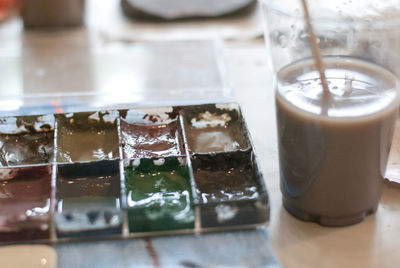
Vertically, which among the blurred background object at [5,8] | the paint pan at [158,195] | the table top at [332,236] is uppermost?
the blurred background object at [5,8]

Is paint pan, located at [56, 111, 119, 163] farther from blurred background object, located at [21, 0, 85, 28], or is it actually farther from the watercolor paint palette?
blurred background object, located at [21, 0, 85, 28]

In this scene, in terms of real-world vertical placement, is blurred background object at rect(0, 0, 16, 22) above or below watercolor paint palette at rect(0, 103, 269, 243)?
above

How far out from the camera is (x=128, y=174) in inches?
27.4

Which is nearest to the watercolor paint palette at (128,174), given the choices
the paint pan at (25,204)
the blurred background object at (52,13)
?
the paint pan at (25,204)

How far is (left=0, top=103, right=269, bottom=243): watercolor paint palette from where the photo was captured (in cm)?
62

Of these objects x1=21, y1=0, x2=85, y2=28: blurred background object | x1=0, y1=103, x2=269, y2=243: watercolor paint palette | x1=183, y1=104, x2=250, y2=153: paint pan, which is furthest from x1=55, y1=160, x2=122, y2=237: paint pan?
x1=21, y1=0, x2=85, y2=28: blurred background object

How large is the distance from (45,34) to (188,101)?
0.40 meters

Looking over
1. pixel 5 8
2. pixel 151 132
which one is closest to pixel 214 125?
pixel 151 132

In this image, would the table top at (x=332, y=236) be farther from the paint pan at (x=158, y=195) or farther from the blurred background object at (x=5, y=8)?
the blurred background object at (x=5, y=8)

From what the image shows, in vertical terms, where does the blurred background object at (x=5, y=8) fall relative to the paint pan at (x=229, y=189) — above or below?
above

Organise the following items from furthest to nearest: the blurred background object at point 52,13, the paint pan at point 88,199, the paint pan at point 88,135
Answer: the blurred background object at point 52,13, the paint pan at point 88,135, the paint pan at point 88,199

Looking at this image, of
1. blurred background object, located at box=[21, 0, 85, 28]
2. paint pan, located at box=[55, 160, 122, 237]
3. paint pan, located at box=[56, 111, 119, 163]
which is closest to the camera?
paint pan, located at box=[55, 160, 122, 237]

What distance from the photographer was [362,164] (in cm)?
63

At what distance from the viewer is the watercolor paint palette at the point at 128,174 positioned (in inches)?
24.5
